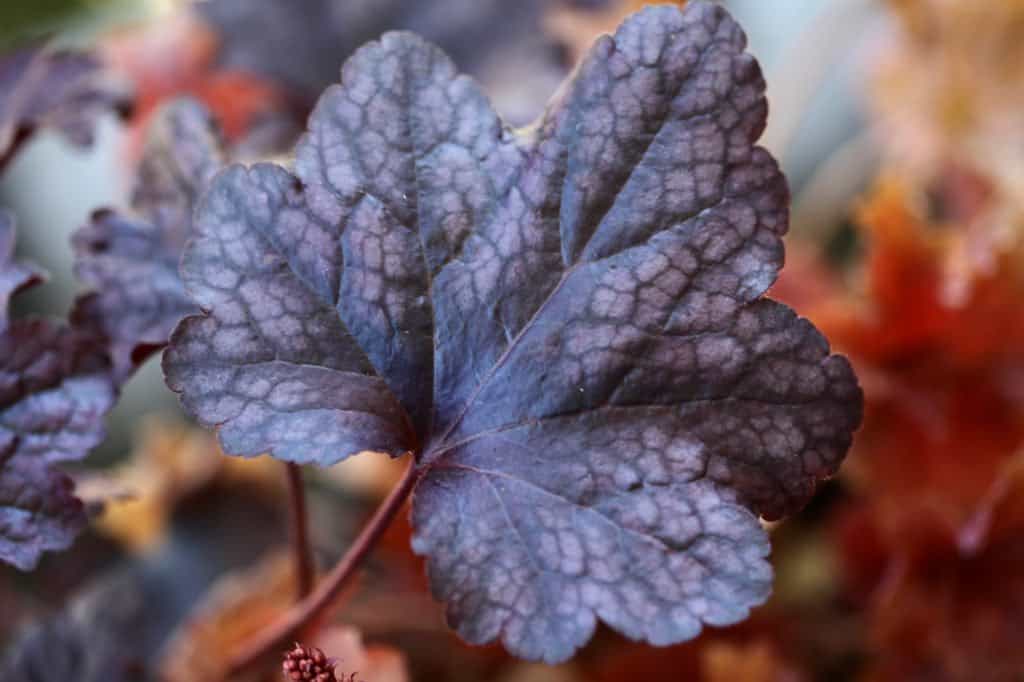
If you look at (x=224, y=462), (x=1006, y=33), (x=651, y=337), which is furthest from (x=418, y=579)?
(x=1006, y=33)

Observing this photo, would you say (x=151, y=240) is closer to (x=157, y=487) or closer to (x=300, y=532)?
(x=300, y=532)

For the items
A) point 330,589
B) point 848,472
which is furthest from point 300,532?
point 848,472

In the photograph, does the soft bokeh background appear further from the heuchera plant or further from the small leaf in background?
the heuchera plant

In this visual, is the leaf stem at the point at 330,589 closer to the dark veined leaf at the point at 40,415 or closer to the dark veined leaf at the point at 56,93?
the dark veined leaf at the point at 40,415

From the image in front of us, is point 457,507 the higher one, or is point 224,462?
point 457,507

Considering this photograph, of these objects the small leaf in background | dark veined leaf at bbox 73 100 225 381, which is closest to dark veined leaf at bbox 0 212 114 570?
dark veined leaf at bbox 73 100 225 381

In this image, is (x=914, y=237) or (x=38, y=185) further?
(x=38, y=185)

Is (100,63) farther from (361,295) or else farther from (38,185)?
(38,185)
